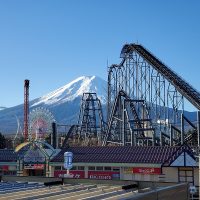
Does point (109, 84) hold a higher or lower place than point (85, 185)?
higher

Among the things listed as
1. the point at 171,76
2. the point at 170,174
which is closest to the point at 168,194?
the point at 170,174

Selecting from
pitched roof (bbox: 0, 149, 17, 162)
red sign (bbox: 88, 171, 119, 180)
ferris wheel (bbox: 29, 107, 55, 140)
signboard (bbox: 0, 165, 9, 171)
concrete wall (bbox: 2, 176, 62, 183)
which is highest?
ferris wheel (bbox: 29, 107, 55, 140)

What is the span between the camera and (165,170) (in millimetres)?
31891

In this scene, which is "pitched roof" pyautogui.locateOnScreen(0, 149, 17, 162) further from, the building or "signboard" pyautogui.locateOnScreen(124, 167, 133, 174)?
"signboard" pyautogui.locateOnScreen(124, 167, 133, 174)

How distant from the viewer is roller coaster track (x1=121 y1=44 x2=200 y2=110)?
4584 centimetres

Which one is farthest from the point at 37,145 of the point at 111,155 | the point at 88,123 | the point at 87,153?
the point at 88,123

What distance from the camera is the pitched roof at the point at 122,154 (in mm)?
33312

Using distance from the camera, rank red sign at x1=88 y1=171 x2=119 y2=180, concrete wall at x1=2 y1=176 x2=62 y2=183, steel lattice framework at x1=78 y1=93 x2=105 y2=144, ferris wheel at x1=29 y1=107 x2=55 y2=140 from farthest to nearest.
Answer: steel lattice framework at x1=78 y1=93 x2=105 y2=144 < ferris wheel at x1=29 y1=107 x2=55 y2=140 < red sign at x1=88 y1=171 x2=119 y2=180 < concrete wall at x1=2 y1=176 x2=62 y2=183

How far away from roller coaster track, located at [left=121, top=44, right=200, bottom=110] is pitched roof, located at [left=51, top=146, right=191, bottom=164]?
36.1 feet

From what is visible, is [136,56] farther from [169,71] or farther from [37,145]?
[37,145]

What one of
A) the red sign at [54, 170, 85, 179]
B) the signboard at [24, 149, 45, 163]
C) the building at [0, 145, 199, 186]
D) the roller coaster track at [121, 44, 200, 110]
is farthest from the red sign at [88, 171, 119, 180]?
the roller coaster track at [121, 44, 200, 110]

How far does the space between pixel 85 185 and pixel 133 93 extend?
40.3m

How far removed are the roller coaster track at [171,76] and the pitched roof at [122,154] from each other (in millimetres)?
10991

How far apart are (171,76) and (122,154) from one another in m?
15.7
